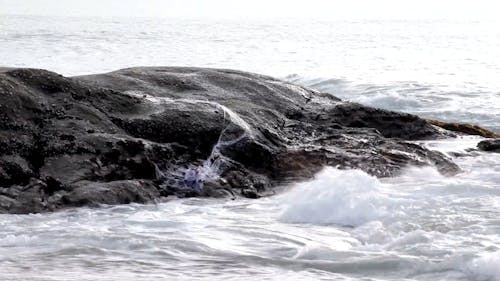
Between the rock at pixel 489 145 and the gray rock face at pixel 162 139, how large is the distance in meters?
0.59

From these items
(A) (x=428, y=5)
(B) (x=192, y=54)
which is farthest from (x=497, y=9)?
(B) (x=192, y=54)

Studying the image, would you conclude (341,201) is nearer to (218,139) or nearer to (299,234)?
(299,234)

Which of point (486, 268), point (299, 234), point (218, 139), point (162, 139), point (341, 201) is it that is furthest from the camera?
point (218, 139)

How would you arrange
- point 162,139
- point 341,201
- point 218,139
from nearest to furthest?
point 341,201, point 162,139, point 218,139

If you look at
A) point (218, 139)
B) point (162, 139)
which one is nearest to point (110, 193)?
point (162, 139)

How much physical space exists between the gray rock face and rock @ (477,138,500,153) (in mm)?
594

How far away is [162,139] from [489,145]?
3.67m

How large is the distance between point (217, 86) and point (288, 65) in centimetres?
1663

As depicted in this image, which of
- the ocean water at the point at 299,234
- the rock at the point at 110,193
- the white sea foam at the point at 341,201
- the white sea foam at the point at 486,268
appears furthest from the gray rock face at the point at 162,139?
the white sea foam at the point at 486,268

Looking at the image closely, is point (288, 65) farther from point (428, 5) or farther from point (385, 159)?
point (428, 5)

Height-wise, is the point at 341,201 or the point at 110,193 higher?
the point at 341,201

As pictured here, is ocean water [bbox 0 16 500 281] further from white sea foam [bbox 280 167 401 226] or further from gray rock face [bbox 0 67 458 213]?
gray rock face [bbox 0 67 458 213]

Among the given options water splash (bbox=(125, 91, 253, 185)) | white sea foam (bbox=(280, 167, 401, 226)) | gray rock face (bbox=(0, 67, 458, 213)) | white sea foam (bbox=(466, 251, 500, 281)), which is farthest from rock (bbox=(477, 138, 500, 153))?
white sea foam (bbox=(466, 251, 500, 281))

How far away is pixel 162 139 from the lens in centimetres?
688
